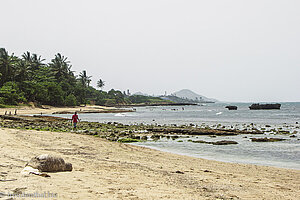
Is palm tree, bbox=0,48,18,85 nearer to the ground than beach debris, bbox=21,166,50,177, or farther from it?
farther from it

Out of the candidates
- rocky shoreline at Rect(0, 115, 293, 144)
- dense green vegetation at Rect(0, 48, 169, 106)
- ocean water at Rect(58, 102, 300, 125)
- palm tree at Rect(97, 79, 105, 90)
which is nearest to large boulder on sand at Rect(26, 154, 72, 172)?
rocky shoreline at Rect(0, 115, 293, 144)

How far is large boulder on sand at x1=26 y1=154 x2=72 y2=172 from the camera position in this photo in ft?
25.9

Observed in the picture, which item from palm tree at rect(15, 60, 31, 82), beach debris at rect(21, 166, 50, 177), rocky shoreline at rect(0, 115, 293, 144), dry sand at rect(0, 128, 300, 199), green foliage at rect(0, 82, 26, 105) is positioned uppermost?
palm tree at rect(15, 60, 31, 82)

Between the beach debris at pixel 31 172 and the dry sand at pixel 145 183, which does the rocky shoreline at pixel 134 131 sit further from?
the beach debris at pixel 31 172

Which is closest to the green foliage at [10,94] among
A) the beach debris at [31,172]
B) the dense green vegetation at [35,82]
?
the dense green vegetation at [35,82]

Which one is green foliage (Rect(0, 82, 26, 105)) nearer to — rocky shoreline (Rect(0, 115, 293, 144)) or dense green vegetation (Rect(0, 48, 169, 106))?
dense green vegetation (Rect(0, 48, 169, 106))

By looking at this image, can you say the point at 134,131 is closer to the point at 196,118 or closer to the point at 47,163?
the point at 47,163

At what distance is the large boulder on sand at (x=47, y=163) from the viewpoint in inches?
311

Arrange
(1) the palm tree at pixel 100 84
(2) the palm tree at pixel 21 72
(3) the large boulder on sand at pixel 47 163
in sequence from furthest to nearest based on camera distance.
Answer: (1) the palm tree at pixel 100 84, (2) the palm tree at pixel 21 72, (3) the large boulder on sand at pixel 47 163

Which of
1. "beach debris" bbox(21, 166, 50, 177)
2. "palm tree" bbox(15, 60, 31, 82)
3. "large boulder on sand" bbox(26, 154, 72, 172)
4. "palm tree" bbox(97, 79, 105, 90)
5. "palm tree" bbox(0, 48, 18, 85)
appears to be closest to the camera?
"beach debris" bbox(21, 166, 50, 177)

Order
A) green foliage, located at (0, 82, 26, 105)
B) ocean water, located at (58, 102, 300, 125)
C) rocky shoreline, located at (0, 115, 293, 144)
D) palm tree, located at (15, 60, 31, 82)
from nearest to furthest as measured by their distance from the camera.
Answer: rocky shoreline, located at (0, 115, 293, 144) < ocean water, located at (58, 102, 300, 125) < green foliage, located at (0, 82, 26, 105) < palm tree, located at (15, 60, 31, 82)

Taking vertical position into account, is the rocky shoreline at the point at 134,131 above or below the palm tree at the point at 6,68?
below

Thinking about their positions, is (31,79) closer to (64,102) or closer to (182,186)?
(64,102)

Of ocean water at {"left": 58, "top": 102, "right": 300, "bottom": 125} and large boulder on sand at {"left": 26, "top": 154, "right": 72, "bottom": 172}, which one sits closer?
large boulder on sand at {"left": 26, "top": 154, "right": 72, "bottom": 172}
